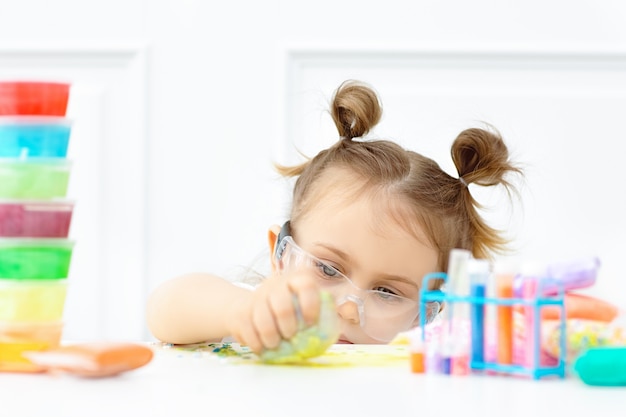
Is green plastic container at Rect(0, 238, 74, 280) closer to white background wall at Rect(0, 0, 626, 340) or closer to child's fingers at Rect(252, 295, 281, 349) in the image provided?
child's fingers at Rect(252, 295, 281, 349)

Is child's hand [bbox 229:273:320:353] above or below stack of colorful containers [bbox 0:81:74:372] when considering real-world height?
below

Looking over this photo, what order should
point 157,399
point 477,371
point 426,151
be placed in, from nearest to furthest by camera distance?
point 157,399, point 477,371, point 426,151

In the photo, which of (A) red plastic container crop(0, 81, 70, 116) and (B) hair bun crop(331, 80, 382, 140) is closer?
(A) red plastic container crop(0, 81, 70, 116)

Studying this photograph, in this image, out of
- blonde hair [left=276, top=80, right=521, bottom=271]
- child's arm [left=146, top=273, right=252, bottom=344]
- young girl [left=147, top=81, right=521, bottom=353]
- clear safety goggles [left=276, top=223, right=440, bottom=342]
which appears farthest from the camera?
blonde hair [left=276, top=80, right=521, bottom=271]

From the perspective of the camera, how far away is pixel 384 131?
87.2 inches

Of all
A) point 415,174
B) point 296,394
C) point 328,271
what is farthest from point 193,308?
point 415,174

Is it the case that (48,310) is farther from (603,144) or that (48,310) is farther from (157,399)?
(603,144)

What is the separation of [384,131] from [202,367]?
61.8 inches

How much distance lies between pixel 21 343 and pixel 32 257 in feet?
0.21

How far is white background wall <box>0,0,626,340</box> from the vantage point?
221cm

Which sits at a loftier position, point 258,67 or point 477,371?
point 258,67

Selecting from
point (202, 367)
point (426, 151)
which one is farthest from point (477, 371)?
point (426, 151)

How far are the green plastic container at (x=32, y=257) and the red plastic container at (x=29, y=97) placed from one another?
0.30 feet

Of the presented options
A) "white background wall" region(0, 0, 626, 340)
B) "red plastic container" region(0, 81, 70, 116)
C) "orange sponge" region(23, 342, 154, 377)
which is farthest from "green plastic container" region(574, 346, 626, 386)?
"white background wall" region(0, 0, 626, 340)
